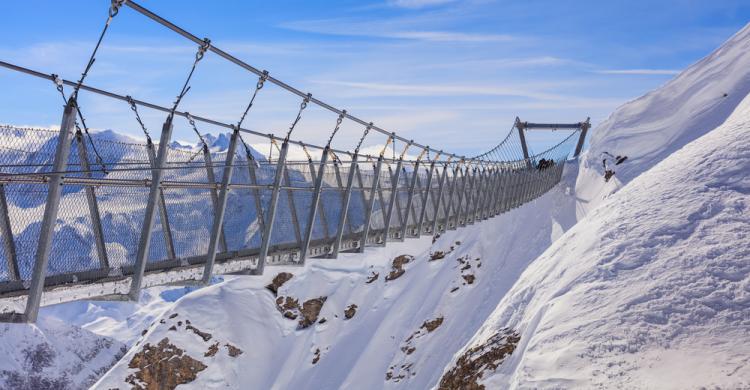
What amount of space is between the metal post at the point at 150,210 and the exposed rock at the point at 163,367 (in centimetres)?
6633

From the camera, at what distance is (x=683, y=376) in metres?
6.89

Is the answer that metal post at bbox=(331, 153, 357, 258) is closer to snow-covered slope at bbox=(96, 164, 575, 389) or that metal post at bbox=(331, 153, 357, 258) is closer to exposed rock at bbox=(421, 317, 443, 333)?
snow-covered slope at bbox=(96, 164, 575, 389)

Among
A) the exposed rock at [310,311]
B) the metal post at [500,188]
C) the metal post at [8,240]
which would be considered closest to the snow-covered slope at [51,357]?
the exposed rock at [310,311]

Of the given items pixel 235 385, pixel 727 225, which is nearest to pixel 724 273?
pixel 727 225

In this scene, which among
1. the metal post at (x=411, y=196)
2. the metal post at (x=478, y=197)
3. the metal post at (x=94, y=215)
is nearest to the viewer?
the metal post at (x=94, y=215)

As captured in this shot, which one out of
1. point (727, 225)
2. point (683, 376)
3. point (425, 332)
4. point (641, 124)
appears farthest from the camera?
point (425, 332)

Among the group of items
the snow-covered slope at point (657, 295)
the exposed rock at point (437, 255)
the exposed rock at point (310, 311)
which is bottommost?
the exposed rock at point (310, 311)

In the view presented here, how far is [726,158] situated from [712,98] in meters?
29.8

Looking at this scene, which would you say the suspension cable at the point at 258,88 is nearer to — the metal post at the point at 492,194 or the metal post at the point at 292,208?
the metal post at the point at 292,208

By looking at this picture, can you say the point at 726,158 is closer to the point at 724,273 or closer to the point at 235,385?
the point at 724,273

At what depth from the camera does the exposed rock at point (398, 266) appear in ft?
210

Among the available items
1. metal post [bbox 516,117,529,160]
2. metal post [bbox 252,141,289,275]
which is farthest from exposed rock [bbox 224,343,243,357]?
metal post [bbox 252,141,289,275]

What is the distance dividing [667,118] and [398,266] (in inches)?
1164

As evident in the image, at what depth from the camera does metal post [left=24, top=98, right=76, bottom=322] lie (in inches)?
240
